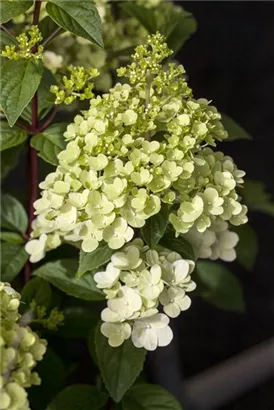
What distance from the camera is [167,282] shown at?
26.1 inches

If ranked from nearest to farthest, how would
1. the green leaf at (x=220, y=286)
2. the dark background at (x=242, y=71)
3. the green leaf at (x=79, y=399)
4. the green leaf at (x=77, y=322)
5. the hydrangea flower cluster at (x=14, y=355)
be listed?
the hydrangea flower cluster at (x=14, y=355) < the green leaf at (x=79, y=399) < the green leaf at (x=77, y=322) < the green leaf at (x=220, y=286) < the dark background at (x=242, y=71)

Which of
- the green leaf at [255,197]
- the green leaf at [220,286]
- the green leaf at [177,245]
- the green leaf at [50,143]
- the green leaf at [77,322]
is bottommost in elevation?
the green leaf at [77,322]

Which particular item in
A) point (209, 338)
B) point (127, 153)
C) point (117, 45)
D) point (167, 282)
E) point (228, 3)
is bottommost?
point (209, 338)

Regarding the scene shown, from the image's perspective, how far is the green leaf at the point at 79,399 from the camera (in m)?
0.76

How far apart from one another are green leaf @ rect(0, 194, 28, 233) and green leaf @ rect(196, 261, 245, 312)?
0.28m

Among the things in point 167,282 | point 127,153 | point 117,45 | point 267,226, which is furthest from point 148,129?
point 267,226

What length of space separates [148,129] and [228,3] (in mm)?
1394

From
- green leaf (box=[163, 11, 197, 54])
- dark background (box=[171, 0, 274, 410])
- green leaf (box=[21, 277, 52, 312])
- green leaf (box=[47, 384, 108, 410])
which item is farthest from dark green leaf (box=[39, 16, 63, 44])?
dark background (box=[171, 0, 274, 410])

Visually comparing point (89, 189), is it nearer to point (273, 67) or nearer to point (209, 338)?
point (209, 338)


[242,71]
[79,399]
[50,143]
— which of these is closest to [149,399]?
[79,399]

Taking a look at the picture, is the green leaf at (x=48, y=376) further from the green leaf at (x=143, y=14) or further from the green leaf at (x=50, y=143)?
the green leaf at (x=143, y=14)

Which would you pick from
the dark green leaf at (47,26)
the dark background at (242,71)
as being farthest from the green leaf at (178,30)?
the dark background at (242,71)

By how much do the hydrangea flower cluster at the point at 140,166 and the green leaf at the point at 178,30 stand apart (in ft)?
0.78

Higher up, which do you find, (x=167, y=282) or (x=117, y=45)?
(x=117, y=45)
